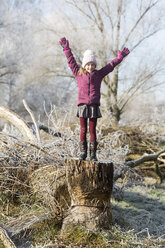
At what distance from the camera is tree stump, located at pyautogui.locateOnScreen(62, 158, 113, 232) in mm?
2463

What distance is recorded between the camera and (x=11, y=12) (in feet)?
43.1

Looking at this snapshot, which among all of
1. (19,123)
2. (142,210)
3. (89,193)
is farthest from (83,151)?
(19,123)

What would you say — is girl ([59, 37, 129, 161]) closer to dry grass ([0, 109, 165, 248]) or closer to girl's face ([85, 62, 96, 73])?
girl's face ([85, 62, 96, 73])

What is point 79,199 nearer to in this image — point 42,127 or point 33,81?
point 42,127

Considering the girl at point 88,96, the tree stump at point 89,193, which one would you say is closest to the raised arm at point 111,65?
the girl at point 88,96

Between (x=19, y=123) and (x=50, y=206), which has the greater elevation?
(x=19, y=123)

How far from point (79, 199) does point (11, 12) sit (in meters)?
13.1

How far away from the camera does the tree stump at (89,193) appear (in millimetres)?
2463

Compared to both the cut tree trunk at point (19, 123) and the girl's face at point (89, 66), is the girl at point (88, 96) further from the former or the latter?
the cut tree trunk at point (19, 123)

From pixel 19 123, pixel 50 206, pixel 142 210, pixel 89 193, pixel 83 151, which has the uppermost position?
pixel 19 123

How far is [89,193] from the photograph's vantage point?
8.22 feet

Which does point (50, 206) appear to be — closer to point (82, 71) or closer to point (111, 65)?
point (82, 71)

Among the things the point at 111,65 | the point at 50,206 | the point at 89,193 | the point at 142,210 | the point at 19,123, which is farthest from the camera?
the point at 19,123

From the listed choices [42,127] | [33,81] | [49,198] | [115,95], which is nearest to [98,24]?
[115,95]
